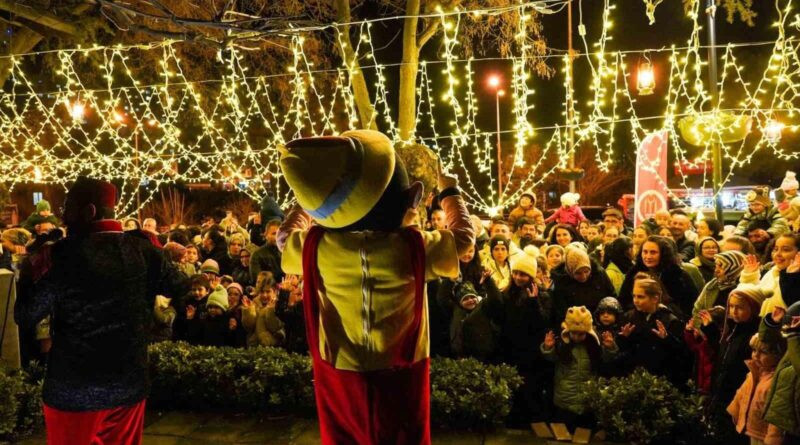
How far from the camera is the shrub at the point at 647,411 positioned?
13.2ft

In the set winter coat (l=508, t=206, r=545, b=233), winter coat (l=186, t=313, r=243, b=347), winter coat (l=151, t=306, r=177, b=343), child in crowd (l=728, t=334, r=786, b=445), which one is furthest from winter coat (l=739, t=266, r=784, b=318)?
winter coat (l=151, t=306, r=177, b=343)

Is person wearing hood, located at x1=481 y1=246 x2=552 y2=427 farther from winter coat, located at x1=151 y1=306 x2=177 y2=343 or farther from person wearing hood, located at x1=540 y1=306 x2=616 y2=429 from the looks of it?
winter coat, located at x1=151 y1=306 x2=177 y2=343

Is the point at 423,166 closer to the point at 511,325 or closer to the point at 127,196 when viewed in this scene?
the point at 511,325

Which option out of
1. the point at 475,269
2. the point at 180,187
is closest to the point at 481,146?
the point at 180,187

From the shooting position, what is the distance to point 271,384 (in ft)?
15.8

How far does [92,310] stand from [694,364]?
4127 mm

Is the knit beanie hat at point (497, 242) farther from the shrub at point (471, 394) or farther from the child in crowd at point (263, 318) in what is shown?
the child in crowd at point (263, 318)

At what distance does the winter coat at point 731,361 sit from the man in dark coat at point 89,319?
3.69 m

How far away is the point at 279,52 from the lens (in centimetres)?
1449

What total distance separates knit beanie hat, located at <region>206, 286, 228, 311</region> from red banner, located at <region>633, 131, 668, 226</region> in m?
6.22

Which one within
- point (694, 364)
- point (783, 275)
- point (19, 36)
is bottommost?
point (694, 364)

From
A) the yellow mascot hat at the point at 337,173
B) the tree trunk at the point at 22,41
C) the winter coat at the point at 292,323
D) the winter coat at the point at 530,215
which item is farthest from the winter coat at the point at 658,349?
the tree trunk at the point at 22,41

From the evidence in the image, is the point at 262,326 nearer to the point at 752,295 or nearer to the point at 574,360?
the point at 574,360

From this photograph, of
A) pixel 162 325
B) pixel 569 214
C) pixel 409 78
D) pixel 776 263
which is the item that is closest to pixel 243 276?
pixel 162 325
